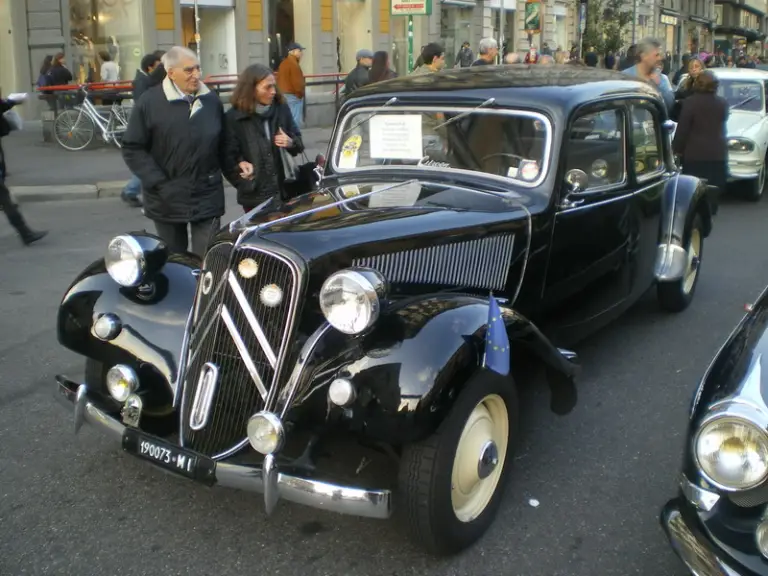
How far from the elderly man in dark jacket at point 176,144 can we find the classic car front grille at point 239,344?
6.47 ft

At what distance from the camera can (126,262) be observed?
11.8 ft

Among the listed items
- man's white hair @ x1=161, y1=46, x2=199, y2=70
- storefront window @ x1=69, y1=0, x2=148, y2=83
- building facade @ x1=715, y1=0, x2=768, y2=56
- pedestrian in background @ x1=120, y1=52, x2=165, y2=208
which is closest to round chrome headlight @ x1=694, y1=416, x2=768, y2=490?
man's white hair @ x1=161, y1=46, x2=199, y2=70

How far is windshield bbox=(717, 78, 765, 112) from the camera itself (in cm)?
1124

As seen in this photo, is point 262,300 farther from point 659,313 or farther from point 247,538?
point 659,313

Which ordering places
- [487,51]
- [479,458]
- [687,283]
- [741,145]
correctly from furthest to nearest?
[487,51], [741,145], [687,283], [479,458]

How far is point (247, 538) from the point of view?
3.27 metres

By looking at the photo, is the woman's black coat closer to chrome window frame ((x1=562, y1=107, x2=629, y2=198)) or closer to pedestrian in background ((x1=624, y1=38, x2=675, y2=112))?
chrome window frame ((x1=562, y1=107, x2=629, y2=198))

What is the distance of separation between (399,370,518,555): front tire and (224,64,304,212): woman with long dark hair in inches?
98.7

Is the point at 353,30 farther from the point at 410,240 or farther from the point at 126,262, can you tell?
the point at 410,240

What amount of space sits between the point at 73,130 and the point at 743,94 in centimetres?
1021

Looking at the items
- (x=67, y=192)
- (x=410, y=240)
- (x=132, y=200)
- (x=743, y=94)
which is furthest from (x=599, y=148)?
(x=67, y=192)

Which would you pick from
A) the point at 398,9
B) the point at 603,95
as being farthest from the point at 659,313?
the point at 398,9

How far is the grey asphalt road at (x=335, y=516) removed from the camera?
3.11 metres

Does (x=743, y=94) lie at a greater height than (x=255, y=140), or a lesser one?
greater
